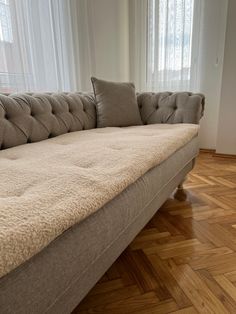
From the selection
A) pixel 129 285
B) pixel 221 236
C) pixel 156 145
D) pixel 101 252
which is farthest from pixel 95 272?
pixel 221 236

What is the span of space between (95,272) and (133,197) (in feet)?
0.69

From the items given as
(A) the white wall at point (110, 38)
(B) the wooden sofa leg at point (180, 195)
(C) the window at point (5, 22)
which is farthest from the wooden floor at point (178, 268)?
(A) the white wall at point (110, 38)

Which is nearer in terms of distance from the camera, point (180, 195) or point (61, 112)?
point (61, 112)

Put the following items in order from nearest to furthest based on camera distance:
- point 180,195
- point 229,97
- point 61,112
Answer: point 61,112 → point 180,195 → point 229,97

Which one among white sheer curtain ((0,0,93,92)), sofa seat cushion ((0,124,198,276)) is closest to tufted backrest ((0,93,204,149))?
sofa seat cushion ((0,124,198,276))

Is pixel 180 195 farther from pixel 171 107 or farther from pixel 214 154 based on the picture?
pixel 214 154

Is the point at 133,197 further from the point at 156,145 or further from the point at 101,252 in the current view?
the point at 156,145

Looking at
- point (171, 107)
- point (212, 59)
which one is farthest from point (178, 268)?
point (212, 59)

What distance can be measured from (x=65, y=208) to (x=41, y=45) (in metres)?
1.73

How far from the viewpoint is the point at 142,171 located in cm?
72

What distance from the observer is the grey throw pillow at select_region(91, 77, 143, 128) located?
1.56 m

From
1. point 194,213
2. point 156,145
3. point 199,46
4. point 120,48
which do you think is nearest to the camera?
point 156,145

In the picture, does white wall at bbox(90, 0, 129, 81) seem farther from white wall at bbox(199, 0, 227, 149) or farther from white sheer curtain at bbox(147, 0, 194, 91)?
white wall at bbox(199, 0, 227, 149)

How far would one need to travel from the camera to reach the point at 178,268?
88cm
